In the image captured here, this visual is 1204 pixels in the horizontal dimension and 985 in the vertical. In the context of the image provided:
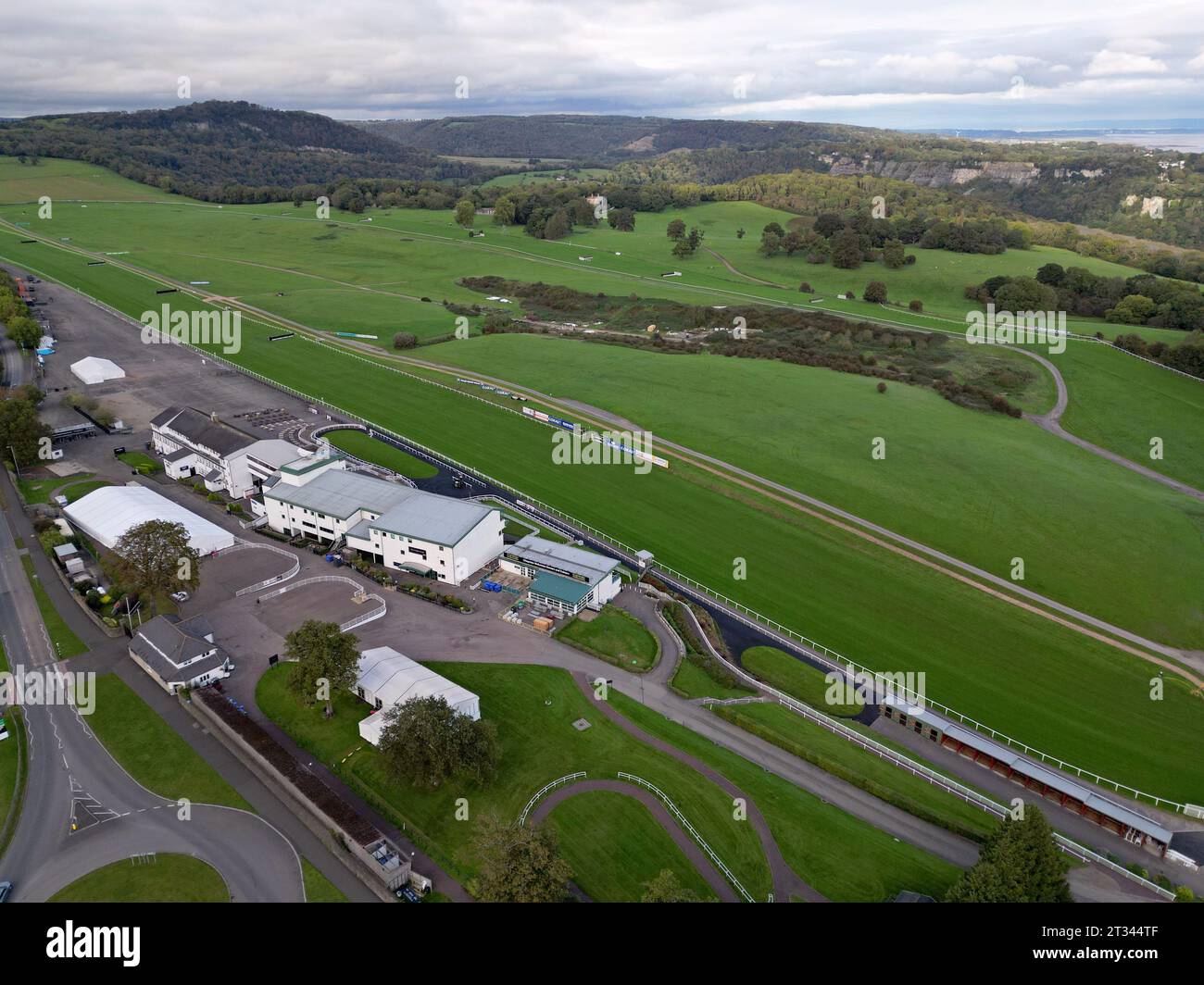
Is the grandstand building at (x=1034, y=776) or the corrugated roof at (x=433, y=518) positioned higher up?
the corrugated roof at (x=433, y=518)

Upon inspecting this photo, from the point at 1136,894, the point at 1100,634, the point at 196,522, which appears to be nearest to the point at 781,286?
the point at 1100,634

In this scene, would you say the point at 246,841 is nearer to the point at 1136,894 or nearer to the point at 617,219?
the point at 1136,894

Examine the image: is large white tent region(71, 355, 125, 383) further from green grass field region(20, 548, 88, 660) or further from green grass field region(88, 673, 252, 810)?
green grass field region(88, 673, 252, 810)

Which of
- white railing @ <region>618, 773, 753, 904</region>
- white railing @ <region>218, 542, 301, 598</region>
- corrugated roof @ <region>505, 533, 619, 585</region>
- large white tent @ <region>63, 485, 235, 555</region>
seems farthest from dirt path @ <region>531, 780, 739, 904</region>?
large white tent @ <region>63, 485, 235, 555</region>

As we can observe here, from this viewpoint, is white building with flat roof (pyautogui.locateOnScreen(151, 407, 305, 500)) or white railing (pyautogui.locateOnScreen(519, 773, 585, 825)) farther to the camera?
white building with flat roof (pyautogui.locateOnScreen(151, 407, 305, 500))

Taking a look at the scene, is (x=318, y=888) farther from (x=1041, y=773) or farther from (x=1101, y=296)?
(x=1101, y=296)

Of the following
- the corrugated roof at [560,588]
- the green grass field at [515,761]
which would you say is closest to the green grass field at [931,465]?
the corrugated roof at [560,588]

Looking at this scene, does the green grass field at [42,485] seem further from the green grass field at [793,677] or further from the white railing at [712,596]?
the green grass field at [793,677]
